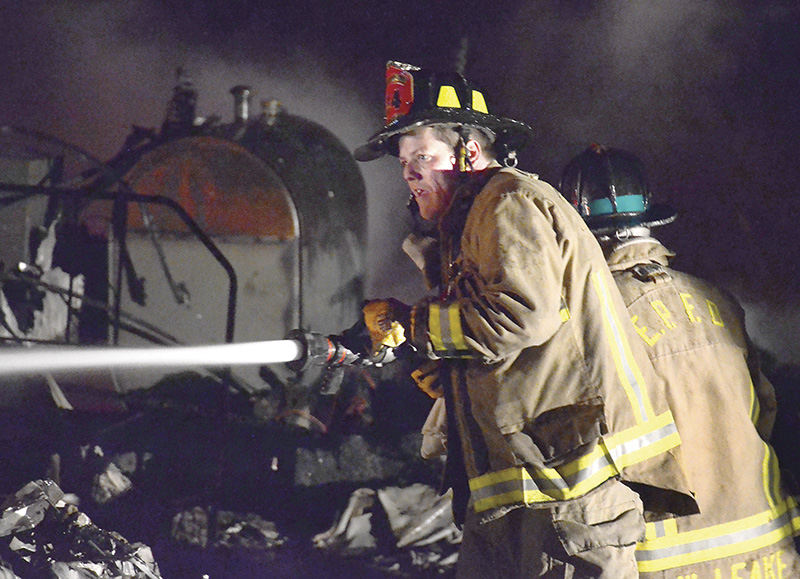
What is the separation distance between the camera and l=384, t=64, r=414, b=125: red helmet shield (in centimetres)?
284

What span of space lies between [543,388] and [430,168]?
102cm

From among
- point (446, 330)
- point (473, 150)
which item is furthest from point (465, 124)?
point (446, 330)

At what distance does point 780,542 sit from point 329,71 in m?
5.83

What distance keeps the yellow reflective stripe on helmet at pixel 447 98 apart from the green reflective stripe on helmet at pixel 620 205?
96cm

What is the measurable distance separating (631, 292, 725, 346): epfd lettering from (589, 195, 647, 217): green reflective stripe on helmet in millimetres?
533

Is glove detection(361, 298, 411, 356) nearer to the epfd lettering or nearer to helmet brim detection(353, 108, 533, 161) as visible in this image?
helmet brim detection(353, 108, 533, 161)

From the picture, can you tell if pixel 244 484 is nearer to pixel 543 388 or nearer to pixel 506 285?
pixel 543 388

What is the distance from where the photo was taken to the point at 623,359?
2.29 m

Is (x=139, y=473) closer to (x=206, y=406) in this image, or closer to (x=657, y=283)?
(x=206, y=406)

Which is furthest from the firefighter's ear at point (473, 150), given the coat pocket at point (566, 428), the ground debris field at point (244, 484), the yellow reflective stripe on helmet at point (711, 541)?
the ground debris field at point (244, 484)

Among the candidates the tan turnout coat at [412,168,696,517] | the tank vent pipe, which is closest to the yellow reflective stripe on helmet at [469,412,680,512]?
the tan turnout coat at [412,168,696,517]

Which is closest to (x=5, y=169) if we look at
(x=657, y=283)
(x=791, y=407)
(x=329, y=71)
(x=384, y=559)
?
(x=329, y=71)

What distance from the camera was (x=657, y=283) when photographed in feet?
9.69

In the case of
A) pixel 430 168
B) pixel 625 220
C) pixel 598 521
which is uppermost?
pixel 430 168
